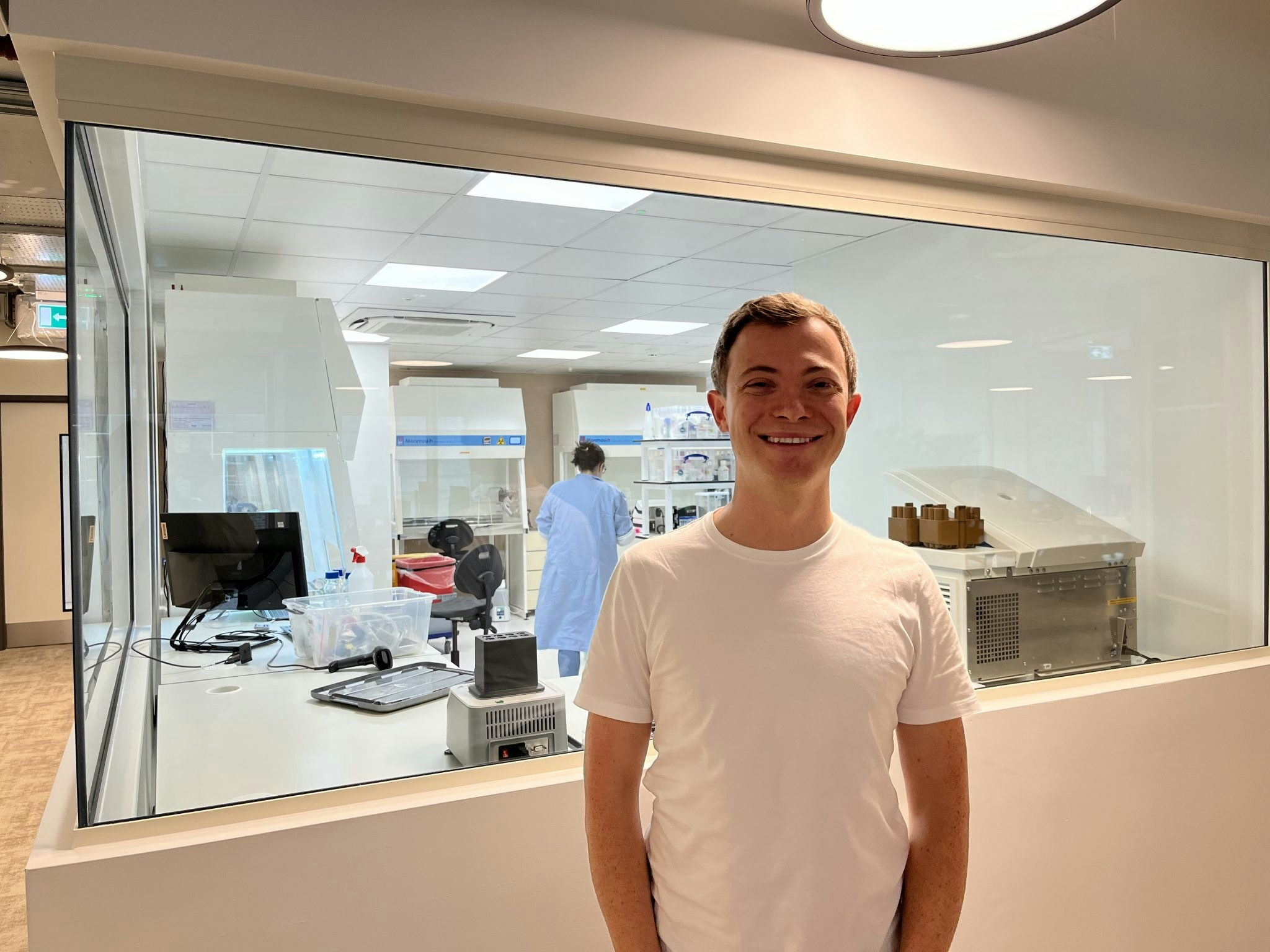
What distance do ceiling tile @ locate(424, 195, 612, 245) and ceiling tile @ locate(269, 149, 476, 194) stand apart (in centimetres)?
9

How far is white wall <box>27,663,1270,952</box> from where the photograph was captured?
1.46 metres

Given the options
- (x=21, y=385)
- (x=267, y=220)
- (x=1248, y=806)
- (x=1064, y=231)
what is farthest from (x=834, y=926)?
(x=21, y=385)

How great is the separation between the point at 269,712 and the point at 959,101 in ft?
7.03

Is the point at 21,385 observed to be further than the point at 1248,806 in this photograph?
Yes

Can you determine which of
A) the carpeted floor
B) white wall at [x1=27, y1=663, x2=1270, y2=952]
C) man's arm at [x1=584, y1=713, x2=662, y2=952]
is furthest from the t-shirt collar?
the carpeted floor

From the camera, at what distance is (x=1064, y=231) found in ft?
8.01

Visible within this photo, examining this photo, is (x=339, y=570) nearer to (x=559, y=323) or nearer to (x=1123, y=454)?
(x=559, y=323)

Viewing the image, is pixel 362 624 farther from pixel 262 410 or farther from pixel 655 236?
pixel 655 236

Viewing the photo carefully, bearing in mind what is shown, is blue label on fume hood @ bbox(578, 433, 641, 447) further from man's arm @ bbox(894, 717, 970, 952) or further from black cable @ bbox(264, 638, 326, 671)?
man's arm @ bbox(894, 717, 970, 952)

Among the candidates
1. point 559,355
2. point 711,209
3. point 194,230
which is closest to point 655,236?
point 711,209

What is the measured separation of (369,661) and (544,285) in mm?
988

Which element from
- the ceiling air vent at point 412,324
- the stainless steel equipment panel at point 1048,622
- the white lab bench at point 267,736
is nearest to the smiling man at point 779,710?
the white lab bench at point 267,736

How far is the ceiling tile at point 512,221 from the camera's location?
191 centimetres

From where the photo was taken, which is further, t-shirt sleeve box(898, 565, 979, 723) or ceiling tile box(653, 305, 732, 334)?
ceiling tile box(653, 305, 732, 334)
